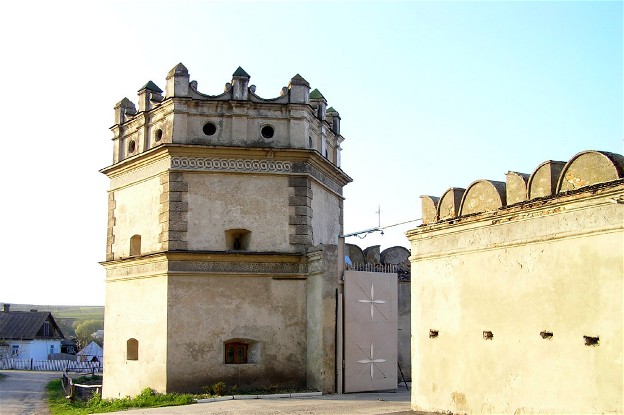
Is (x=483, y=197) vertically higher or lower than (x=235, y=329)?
higher

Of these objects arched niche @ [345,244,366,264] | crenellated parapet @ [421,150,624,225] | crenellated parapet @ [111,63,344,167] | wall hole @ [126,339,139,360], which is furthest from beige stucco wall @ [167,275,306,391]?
crenellated parapet @ [421,150,624,225]

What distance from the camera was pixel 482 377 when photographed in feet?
34.2

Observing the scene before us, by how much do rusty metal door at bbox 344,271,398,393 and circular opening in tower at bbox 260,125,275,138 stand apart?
423cm

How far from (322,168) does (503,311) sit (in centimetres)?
984

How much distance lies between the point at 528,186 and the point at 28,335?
5313 cm

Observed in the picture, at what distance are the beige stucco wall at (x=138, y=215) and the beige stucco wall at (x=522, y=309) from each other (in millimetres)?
8434

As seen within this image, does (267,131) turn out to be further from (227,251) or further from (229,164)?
(227,251)

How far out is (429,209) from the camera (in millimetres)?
12180

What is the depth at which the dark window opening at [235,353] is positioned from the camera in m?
17.5

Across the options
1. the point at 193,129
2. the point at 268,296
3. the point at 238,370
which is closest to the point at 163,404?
the point at 238,370

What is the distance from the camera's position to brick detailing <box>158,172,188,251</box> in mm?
17531

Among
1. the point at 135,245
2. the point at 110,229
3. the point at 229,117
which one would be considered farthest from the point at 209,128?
the point at 110,229

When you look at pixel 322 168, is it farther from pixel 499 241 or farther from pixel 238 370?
pixel 499 241

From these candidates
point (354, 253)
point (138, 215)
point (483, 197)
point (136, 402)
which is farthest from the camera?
point (354, 253)
